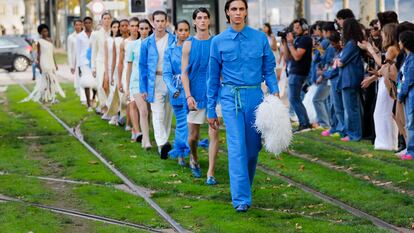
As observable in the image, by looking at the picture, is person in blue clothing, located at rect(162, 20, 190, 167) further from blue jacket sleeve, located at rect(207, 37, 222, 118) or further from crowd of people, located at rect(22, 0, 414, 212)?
blue jacket sleeve, located at rect(207, 37, 222, 118)

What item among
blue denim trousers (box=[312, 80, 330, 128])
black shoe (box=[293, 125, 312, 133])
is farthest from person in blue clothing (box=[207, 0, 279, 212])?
blue denim trousers (box=[312, 80, 330, 128])

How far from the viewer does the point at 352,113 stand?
18.3 m

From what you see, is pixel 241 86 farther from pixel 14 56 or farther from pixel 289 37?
pixel 14 56

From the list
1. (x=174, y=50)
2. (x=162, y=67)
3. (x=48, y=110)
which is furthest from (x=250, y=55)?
(x=48, y=110)

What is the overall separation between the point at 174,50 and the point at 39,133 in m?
7.04

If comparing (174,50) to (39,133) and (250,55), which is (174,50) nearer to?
(250,55)

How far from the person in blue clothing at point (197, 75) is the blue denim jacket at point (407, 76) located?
9.38 feet

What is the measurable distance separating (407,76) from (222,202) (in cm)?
424

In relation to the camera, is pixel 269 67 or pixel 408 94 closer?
pixel 269 67

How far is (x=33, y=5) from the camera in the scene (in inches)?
4990

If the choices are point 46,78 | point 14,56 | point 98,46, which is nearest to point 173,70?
point 98,46

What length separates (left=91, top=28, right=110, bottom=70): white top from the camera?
77.0 feet

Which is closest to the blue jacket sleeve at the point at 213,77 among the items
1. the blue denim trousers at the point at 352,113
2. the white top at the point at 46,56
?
the blue denim trousers at the point at 352,113

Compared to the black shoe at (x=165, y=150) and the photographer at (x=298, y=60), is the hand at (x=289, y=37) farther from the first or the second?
the black shoe at (x=165, y=150)
